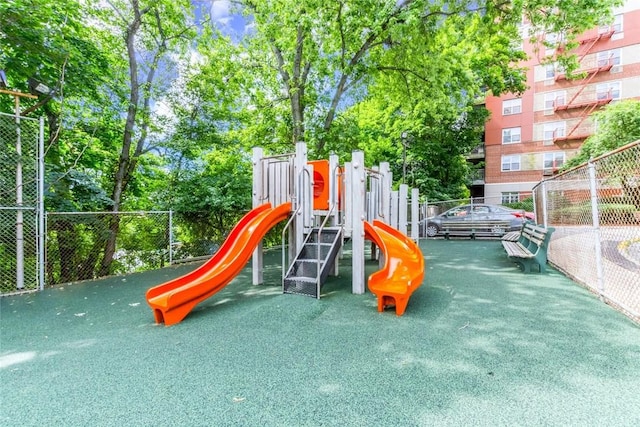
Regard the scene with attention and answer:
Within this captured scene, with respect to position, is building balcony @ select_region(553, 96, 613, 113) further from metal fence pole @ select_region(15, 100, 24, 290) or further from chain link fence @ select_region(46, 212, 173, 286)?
metal fence pole @ select_region(15, 100, 24, 290)

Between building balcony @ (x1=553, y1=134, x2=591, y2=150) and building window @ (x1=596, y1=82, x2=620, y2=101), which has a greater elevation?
building window @ (x1=596, y1=82, x2=620, y2=101)

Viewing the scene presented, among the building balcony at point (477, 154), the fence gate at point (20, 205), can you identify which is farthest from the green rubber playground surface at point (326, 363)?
the building balcony at point (477, 154)

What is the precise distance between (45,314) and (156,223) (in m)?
3.94

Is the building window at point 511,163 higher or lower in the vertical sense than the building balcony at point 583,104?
lower

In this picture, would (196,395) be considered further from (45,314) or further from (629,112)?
(629,112)

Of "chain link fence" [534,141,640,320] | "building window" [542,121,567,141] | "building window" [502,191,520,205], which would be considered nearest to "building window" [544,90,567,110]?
"building window" [542,121,567,141]

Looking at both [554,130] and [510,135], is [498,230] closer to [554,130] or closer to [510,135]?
[510,135]

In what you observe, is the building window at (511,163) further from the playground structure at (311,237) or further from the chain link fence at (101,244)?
the chain link fence at (101,244)

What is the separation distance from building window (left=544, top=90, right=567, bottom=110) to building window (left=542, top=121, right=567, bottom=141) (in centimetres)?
131

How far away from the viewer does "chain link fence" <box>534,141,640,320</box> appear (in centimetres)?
389

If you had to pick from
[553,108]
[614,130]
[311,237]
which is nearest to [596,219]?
[311,237]

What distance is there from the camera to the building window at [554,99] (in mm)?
23414

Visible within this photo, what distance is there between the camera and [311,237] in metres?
5.64

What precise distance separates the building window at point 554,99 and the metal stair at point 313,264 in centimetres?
2667
